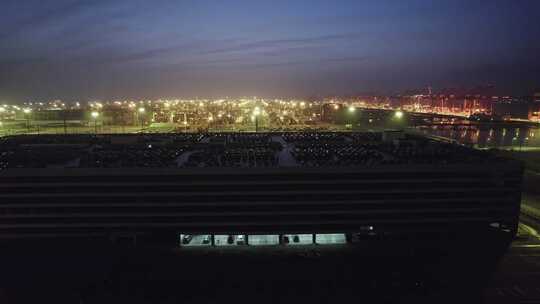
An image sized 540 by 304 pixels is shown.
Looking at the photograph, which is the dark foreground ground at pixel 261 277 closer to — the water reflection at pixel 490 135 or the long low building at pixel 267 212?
the long low building at pixel 267 212

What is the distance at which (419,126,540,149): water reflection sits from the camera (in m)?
98.3

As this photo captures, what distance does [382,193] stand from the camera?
35125mm

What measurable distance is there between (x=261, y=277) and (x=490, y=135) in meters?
114

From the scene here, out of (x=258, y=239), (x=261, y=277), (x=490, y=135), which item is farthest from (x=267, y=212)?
(x=490, y=135)

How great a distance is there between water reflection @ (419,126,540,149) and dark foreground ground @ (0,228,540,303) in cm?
7444

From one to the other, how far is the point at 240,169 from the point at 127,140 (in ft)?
86.5

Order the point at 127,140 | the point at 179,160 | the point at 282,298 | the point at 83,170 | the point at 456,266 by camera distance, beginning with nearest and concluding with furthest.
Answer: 1. the point at 282,298
2. the point at 456,266
3. the point at 83,170
4. the point at 179,160
5. the point at 127,140

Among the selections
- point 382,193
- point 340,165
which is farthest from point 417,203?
point 340,165

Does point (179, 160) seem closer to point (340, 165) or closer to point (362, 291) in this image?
point (340, 165)

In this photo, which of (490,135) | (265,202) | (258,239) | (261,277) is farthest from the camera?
(490,135)

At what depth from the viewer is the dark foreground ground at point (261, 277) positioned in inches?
1086

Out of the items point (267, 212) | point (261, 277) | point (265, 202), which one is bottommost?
point (261, 277)

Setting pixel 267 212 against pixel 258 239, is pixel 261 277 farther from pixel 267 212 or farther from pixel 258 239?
pixel 267 212

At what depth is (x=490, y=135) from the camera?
113750mm
